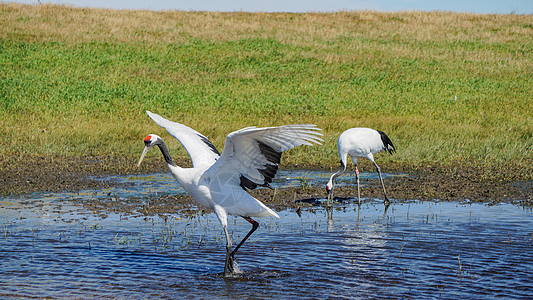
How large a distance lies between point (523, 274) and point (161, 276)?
3.86 metres

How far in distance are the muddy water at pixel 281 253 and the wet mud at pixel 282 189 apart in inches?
24.3

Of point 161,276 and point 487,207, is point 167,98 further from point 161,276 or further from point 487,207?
point 161,276

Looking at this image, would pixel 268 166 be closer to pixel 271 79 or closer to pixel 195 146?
pixel 195 146

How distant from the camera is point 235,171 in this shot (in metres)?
6.73

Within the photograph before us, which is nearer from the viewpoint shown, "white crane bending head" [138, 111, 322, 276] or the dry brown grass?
"white crane bending head" [138, 111, 322, 276]

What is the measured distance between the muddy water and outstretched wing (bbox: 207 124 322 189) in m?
1.12

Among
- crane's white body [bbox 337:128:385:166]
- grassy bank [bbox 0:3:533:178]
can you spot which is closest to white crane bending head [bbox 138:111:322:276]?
crane's white body [bbox 337:128:385:166]

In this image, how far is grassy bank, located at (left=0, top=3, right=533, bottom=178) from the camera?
54.1ft

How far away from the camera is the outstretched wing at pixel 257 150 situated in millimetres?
5773

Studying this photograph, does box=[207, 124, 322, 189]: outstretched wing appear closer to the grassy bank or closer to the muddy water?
the muddy water

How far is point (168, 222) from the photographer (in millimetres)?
8914

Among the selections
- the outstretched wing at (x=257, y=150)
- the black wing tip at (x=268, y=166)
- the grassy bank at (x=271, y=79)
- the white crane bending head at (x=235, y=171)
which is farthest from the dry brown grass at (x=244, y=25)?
the outstretched wing at (x=257, y=150)

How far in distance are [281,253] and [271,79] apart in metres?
22.7

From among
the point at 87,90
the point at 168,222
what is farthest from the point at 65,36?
the point at 168,222
